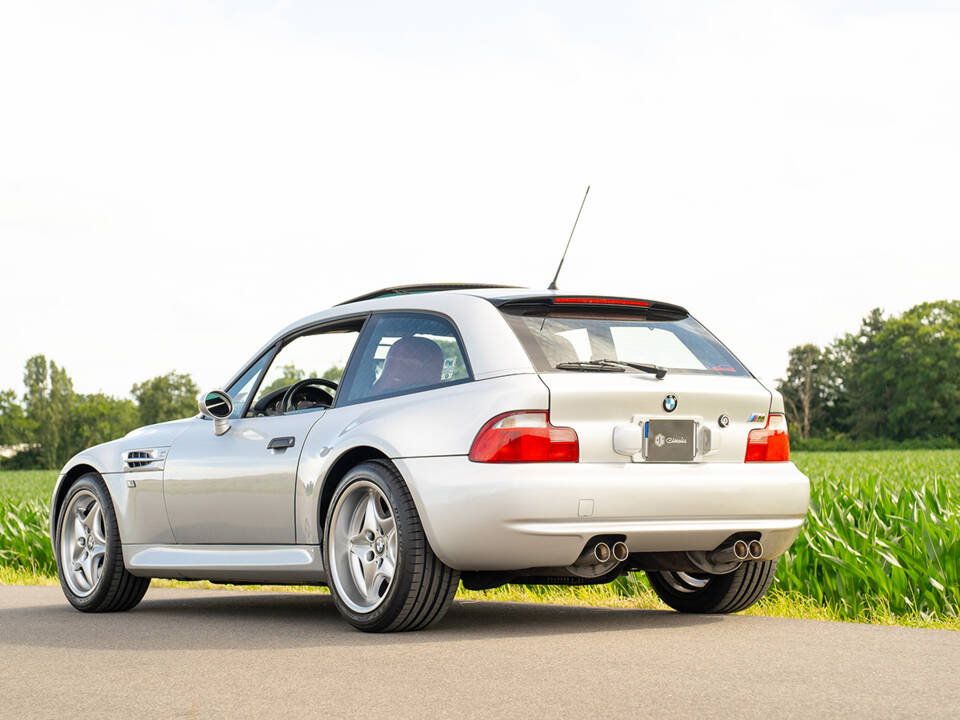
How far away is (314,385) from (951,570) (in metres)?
3.96

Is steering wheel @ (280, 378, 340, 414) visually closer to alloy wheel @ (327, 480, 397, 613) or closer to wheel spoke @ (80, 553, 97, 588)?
alloy wheel @ (327, 480, 397, 613)

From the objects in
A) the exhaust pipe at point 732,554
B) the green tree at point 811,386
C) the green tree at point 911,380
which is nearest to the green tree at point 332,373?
the exhaust pipe at point 732,554

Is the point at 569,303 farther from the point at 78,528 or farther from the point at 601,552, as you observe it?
the point at 78,528

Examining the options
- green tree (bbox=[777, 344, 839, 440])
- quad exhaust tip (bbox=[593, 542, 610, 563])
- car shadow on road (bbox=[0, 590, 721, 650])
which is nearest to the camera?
quad exhaust tip (bbox=[593, 542, 610, 563])

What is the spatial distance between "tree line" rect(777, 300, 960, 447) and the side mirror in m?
101

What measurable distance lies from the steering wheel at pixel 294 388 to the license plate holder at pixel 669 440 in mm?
2112

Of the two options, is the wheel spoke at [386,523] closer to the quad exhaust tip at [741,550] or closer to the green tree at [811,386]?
the quad exhaust tip at [741,550]

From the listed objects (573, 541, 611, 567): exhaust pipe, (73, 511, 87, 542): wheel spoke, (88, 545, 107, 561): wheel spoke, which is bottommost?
(88, 545, 107, 561): wheel spoke

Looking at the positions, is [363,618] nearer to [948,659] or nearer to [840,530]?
[948,659]

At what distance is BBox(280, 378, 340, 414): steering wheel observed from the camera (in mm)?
8117

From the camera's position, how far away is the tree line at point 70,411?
468ft

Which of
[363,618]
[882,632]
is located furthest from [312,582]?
[882,632]

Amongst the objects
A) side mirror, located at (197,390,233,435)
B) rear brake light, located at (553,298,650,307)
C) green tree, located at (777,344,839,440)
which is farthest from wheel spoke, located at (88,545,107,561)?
green tree, located at (777,344,839,440)

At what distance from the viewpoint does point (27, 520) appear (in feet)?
55.4
